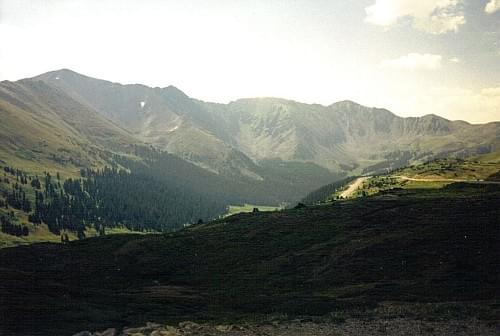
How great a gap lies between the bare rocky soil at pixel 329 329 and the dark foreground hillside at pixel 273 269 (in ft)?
11.3

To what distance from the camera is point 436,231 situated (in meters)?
108

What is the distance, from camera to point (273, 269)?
4094 inches

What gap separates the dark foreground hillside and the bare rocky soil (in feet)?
11.3

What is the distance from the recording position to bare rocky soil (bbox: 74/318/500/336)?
5303 cm

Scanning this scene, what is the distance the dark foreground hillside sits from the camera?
2569 inches

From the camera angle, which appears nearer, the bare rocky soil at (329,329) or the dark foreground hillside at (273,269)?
the bare rocky soil at (329,329)

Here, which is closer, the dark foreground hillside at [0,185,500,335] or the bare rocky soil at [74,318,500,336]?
the bare rocky soil at [74,318,500,336]

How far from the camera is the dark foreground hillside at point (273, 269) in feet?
214

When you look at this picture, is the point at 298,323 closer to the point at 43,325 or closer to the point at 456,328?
the point at 456,328

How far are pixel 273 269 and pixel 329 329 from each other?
155ft

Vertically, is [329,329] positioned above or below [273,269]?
above

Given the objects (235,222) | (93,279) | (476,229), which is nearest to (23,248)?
(93,279)

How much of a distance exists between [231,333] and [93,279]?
5391 centimetres

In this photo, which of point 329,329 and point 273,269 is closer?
point 329,329
